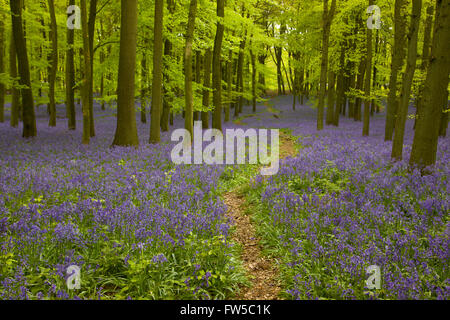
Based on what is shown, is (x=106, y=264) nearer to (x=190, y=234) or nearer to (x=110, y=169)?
(x=190, y=234)

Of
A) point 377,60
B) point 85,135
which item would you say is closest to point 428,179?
point 85,135

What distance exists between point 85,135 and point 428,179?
42.7 ft

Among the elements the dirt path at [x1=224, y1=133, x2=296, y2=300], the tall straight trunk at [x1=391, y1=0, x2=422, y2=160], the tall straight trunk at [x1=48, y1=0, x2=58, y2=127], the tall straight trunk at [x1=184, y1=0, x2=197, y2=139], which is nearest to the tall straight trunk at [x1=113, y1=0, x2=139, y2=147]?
the tall straight trunk at [x1=184, y1=0, x2=197, y2=139]

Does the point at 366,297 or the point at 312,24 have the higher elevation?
the point at 312,24

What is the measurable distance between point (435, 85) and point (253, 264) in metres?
6.32

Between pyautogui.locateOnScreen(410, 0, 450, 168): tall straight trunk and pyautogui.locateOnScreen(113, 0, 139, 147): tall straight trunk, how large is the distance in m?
10.1

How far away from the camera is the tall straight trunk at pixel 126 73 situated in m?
11.8

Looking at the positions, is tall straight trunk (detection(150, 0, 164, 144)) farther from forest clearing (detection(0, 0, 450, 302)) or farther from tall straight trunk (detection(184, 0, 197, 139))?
forest clearing (detection(0, 0, 450, 302))

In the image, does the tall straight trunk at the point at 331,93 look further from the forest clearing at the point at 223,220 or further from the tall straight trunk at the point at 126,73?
the tall straight trunk at the point at 126,73

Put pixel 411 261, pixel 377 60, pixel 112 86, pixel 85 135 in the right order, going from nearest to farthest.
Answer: pixel 411 261
pixel 85 135
pixel 112 86
pixel 377 60

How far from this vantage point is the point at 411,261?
13.1ft

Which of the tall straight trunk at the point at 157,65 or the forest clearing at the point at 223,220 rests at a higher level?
the tall straight trunk at the point at 157,65

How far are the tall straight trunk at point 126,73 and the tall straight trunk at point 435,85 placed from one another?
33.0ft

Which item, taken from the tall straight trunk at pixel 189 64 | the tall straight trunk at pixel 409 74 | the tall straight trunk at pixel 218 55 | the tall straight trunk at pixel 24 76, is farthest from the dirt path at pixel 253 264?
the tall straight trunk at pixel 24 76
